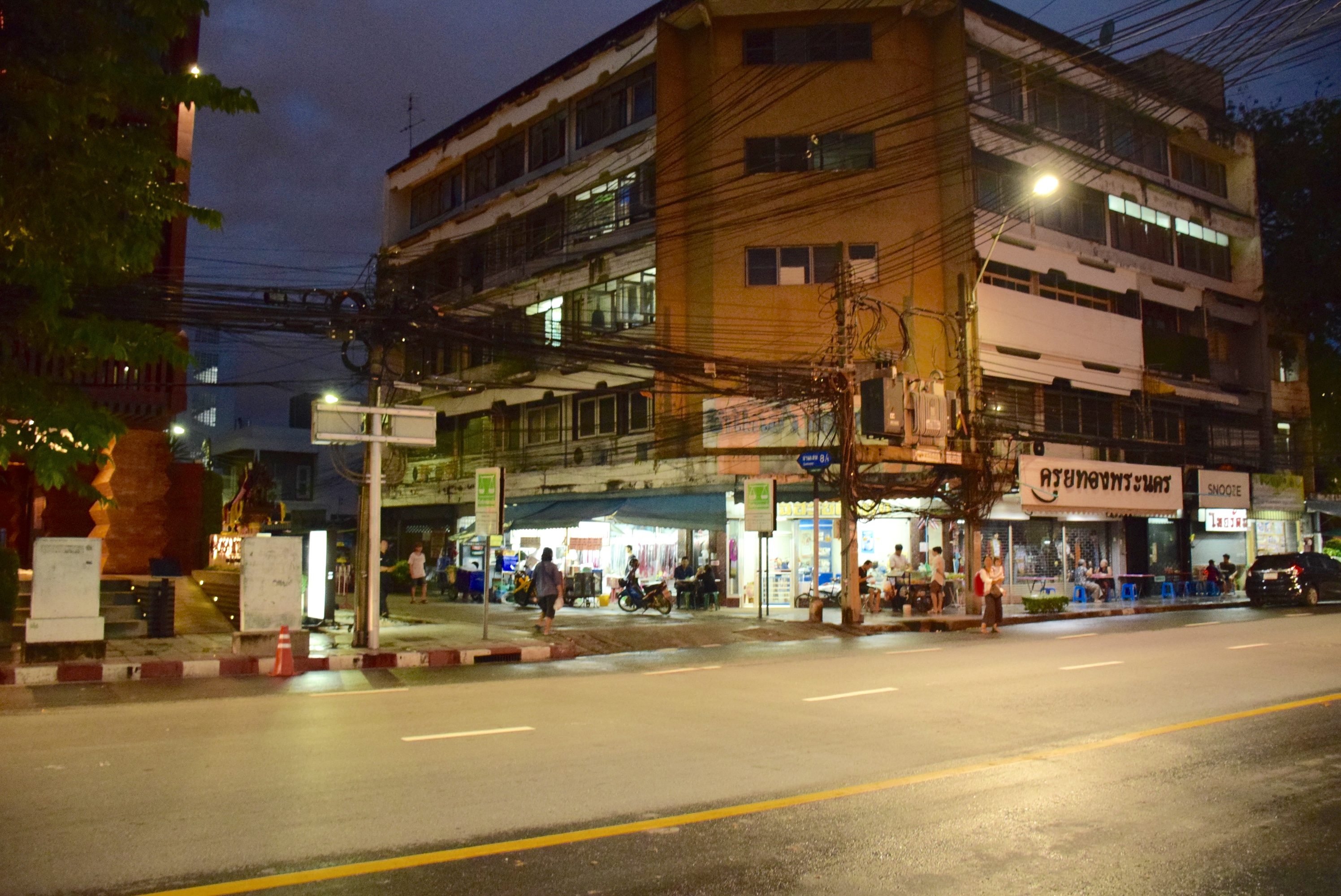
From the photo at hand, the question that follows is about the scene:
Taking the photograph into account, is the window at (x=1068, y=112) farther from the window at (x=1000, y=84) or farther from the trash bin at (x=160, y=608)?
the trash bin at (x=160, y=608)

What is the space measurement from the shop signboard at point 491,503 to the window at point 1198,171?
32735mm

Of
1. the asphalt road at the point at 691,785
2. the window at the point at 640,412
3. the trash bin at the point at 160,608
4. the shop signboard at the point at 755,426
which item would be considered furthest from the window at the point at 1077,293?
the trash bin at the point at 160,608

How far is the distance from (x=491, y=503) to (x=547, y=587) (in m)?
2.77

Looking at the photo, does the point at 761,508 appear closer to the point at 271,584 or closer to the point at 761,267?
the point at 761,267

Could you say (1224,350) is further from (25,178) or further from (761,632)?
(25,178)

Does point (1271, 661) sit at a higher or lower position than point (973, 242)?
lower

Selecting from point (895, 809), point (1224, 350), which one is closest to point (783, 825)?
point (895, 809)

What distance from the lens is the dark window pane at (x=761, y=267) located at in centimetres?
3172

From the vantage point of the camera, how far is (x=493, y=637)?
2100cm

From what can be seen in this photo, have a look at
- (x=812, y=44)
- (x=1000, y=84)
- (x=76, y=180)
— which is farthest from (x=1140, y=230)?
(x=76, y=180)

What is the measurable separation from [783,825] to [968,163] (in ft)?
93.6

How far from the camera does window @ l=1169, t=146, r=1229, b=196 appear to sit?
135ft

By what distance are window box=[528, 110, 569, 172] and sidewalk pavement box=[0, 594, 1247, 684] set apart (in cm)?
1672

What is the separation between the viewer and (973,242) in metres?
31.6
